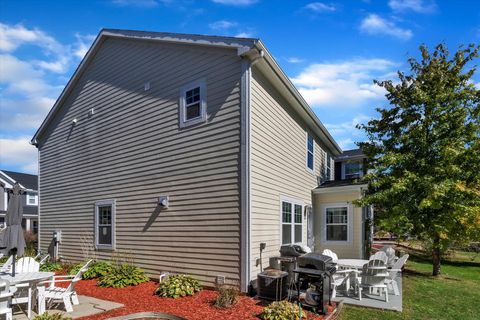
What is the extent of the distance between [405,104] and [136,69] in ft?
33.5

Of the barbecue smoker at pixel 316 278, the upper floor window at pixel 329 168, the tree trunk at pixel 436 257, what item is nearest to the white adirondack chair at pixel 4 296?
the barbecue smoker at pixel 316 278

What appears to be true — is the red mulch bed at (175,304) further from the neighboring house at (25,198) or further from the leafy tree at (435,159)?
the neighboring house at (25,198)

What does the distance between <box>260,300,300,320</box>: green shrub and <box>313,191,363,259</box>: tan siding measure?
297 inches

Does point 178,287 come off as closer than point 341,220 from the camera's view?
Yes

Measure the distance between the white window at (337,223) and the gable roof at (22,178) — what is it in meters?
28.6

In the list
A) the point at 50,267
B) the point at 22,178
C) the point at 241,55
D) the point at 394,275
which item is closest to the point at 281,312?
the point at 394,275

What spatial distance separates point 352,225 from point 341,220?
0.57 m

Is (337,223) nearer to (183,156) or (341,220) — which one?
(341,220)

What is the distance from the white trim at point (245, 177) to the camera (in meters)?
8.02

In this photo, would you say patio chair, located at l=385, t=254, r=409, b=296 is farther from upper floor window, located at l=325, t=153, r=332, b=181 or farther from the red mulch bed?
upper floor window, located at l=325, t=153, r=332, b=181

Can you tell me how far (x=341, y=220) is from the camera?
13.8 metres

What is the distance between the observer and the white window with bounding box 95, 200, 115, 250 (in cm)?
1157

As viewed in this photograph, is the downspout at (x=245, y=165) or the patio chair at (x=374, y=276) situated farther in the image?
the downspout at (x=245, y=165)

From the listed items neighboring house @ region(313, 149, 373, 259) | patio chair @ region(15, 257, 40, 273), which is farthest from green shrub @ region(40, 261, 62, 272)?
neighboring house @ region(313, 149, 373, 259)
